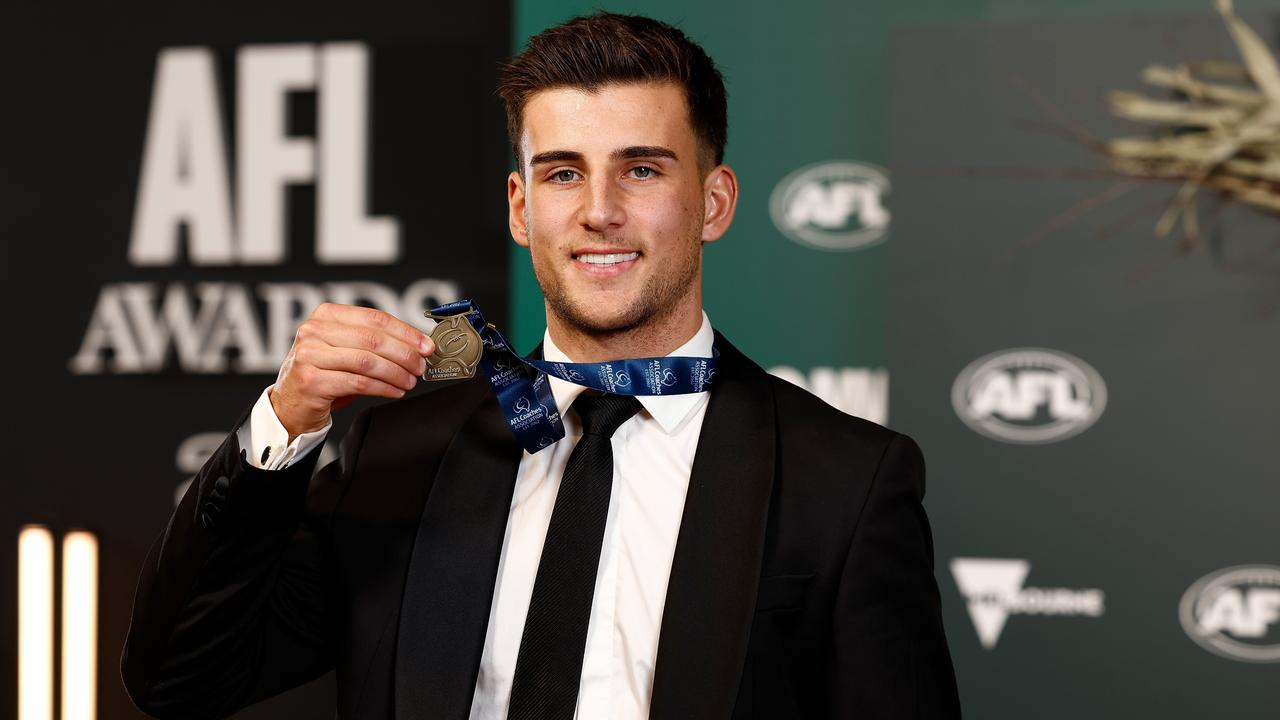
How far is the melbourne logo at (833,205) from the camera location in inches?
105

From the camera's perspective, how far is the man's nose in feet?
4.96

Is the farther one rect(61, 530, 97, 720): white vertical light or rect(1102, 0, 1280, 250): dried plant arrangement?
rect(61, 530, 97, 720): white vertical light

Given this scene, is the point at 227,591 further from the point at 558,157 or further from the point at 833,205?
the point at 833,205

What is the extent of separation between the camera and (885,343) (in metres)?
2.53

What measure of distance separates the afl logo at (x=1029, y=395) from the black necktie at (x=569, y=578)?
1167 mm

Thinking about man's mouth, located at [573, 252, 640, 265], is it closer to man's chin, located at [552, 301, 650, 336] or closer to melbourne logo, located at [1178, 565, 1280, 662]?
man's chin, located at [552, 301, 650, 336]

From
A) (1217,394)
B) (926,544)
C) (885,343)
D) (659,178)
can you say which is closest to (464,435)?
(659,178)

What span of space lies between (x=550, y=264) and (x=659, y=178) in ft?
0.59

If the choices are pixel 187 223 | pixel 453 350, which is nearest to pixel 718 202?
pixel 453 350

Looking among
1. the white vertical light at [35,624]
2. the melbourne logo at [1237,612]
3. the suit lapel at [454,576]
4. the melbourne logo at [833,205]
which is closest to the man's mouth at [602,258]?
the suit lapel at [454,576]

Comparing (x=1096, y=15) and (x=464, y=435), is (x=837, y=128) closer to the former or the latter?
(x=1096, y=15)

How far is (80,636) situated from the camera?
9.87 feet

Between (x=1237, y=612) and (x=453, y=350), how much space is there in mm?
1774

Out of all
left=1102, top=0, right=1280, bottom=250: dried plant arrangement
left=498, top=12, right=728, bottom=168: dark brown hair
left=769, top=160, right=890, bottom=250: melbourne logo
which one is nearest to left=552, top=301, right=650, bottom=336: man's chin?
left=498, top=12, right=728, bottom=168: dark brown hair
